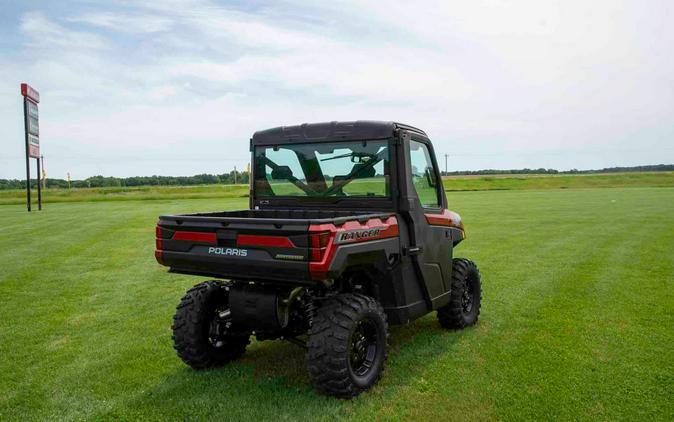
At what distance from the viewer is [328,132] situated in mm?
5883

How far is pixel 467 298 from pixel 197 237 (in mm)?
3619

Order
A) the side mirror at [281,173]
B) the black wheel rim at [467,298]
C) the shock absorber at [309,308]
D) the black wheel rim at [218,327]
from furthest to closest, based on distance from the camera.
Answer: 1. the black wheel rim at [467,298]
2. the side mirror at [281,173]
3. the black wheel rim at [218,327]
4. the shock absorber at [309,308]

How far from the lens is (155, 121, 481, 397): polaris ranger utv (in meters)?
4.63

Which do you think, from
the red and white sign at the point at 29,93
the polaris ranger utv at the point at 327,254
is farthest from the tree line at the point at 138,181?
the polaris ranger utv at the point at 327,254

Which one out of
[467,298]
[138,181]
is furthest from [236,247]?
[138,181]

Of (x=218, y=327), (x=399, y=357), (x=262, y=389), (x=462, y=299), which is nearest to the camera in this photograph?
(x=262, y=389)

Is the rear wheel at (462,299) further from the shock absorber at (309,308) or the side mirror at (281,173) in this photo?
the side mirror at (281,173)

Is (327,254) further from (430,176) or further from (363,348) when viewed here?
(430,176)

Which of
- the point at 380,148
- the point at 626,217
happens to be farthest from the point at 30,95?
the point at 380,148

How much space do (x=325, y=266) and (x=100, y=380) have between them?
2.51 meters

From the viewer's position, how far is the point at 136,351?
616cm

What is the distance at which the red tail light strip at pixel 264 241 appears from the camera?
15.0ft

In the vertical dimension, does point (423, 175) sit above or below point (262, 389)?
above

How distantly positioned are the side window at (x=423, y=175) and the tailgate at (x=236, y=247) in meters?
1.72
